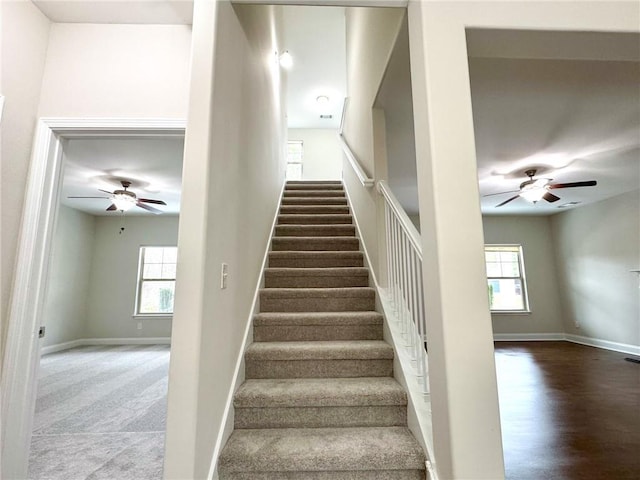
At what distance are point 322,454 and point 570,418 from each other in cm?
248

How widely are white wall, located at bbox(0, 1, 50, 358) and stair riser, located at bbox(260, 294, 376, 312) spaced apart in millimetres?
1555

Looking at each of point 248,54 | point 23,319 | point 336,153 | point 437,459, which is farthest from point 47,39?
point 336,153

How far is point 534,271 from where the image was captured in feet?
22.3

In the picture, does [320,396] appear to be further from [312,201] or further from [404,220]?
[312,201]

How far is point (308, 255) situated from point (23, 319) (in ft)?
6.85

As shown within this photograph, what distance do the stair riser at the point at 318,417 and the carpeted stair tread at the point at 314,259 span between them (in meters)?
1.53

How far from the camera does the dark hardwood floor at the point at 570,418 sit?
193 centimetres

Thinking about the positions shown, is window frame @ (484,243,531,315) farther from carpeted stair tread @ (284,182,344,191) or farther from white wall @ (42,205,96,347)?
white wall @ (42,205,96,347)

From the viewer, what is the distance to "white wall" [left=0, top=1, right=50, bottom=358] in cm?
161

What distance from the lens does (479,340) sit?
Result: 4.02ft

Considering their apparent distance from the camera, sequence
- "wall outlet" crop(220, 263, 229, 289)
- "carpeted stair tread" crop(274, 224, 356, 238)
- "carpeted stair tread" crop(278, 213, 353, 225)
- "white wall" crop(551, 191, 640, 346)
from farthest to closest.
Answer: "white wall" crop(551, 191, 640, 346)
"carpeted stair tread" crop(278, 213, 353, 225)
"carpeted stair tread" crop(274, 224, 356, 238)
"wall outlet" crop(220, 263, 229, 289)

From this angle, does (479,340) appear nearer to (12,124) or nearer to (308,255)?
(308,255)

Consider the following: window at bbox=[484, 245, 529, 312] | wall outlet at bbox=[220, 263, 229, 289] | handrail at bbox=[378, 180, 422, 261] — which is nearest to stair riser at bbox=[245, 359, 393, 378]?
wall outlet at bbox=[220, 263, 229, 289]

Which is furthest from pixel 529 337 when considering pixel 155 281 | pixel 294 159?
pixel 155 281
